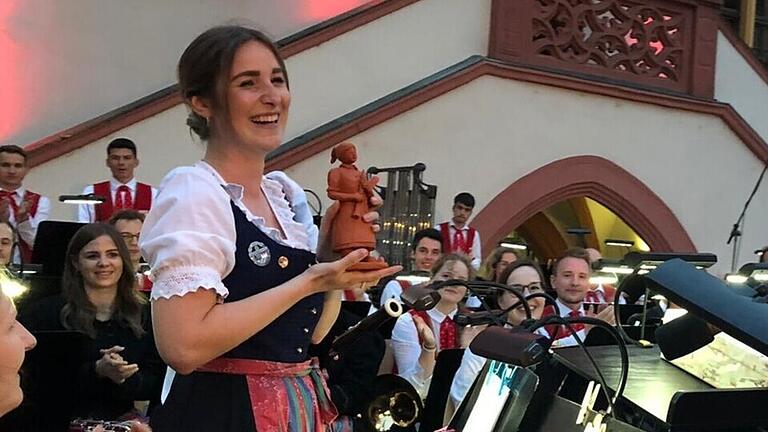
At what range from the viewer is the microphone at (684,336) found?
4.79ft

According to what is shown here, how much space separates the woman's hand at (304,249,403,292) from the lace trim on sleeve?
0.15 meters

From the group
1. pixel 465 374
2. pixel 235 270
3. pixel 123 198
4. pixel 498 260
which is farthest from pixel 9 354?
pixel 123 198

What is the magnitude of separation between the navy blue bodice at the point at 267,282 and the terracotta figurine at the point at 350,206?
8cm

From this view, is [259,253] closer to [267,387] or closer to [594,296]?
[267,387]

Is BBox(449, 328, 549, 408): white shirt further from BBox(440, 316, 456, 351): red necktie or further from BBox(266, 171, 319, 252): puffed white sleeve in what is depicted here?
BBox(266, 171, 319, 252): puffed white sleeve

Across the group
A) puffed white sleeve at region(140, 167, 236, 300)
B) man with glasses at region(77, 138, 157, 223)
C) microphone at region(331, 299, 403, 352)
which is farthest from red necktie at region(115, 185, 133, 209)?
puffed white sleeve at region(140, 167, 236, 300)

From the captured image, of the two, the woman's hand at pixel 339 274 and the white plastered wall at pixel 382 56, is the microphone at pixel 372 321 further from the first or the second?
the white plastered wall at pixel 382 56

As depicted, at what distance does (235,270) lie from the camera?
1.60m

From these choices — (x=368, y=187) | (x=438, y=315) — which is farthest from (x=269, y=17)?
(x=368, y=187)

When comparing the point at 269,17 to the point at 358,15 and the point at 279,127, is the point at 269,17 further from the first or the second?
the point at 279,127

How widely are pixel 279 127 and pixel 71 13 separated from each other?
678 centimetres

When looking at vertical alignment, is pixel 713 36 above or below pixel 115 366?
above

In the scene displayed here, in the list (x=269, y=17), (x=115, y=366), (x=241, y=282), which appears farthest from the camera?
(x=269, y=17)

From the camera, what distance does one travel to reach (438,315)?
474 cm
